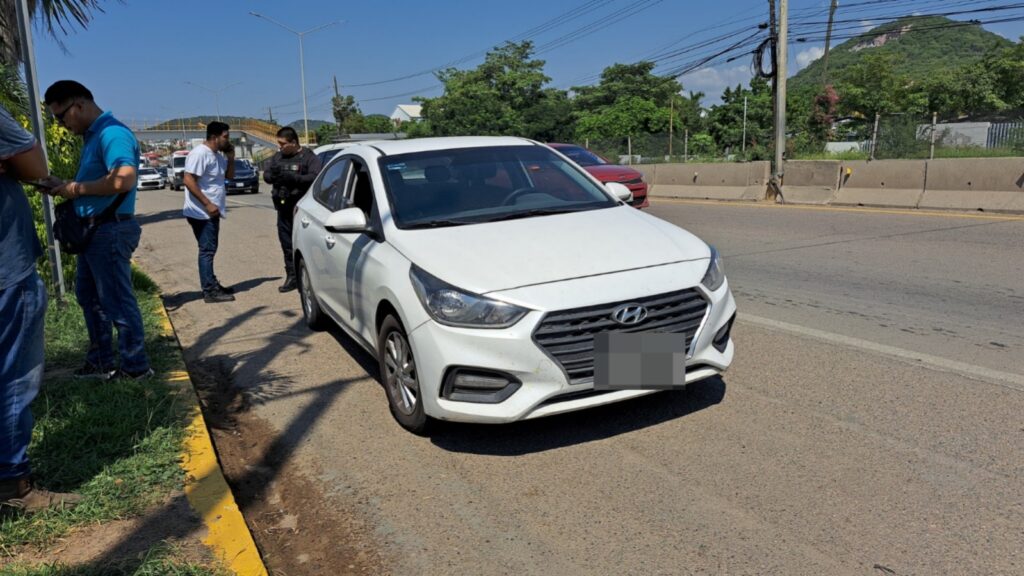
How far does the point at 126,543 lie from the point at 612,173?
39.2ft

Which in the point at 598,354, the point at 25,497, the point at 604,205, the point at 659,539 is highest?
the point at 604,205

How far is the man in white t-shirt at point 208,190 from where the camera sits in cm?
756

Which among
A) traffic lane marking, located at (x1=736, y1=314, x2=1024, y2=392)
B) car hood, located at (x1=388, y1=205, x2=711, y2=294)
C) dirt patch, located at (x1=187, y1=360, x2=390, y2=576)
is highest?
car hood, located at (x1=388, y1=205, x2=711, y2=294)

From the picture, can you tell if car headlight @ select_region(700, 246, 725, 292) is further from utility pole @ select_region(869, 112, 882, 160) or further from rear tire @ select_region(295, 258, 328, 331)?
utility pole @ select_region(869, 112, 882, 160)

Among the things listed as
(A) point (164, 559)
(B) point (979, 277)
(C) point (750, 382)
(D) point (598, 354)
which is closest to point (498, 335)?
(D) point (598, 354)

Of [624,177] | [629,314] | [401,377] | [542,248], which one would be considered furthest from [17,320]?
[624,177]

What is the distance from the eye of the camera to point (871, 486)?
334 centimetres

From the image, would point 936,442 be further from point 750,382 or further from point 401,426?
point 401,426

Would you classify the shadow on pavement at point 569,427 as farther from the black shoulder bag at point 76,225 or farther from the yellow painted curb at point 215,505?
the black shoulder bag at point 76,225

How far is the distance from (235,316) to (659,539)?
5.57m

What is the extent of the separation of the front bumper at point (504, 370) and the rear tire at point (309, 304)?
279 centimetres

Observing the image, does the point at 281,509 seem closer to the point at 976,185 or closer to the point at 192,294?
the point at 192,294

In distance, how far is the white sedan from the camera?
358 cm

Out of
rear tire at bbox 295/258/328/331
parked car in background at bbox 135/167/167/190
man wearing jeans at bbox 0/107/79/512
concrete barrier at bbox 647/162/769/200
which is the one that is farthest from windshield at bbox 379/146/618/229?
parked car in background at bbox 135/167/167/190
